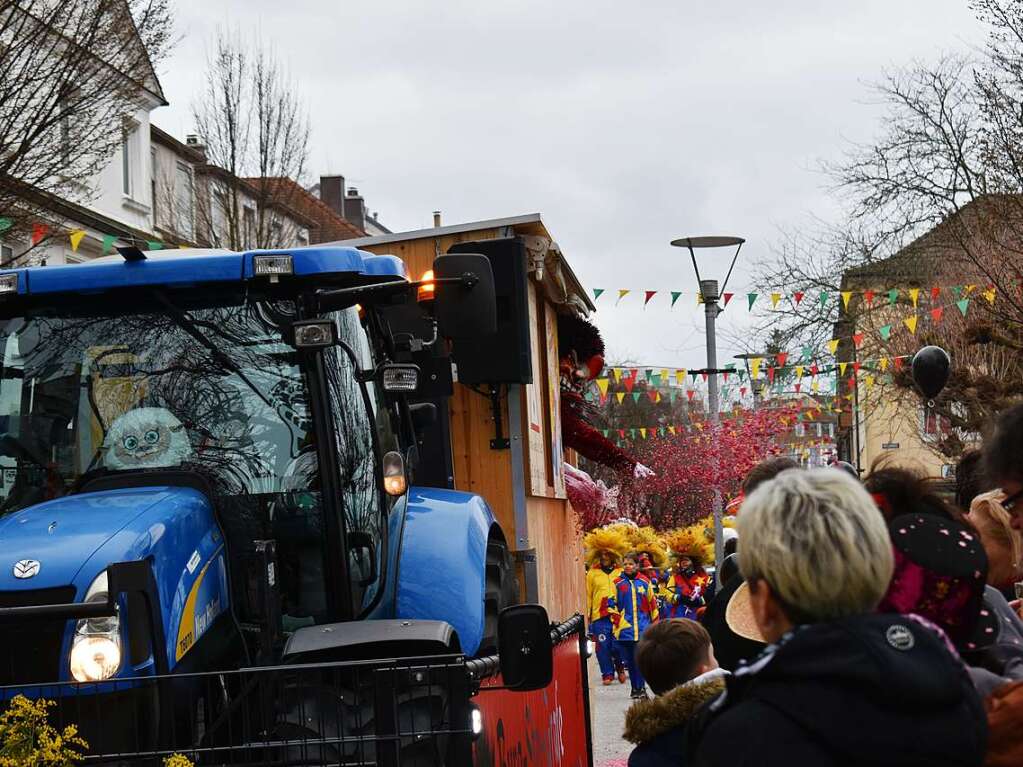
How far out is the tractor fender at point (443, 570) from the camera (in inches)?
235

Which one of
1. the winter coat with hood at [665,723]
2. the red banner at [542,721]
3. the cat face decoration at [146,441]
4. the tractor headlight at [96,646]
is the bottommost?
the red banner at [542,721]

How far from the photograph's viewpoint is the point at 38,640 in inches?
180

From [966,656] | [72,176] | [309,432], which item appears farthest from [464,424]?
[72,176]

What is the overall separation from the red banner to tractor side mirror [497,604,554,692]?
130 millimetres

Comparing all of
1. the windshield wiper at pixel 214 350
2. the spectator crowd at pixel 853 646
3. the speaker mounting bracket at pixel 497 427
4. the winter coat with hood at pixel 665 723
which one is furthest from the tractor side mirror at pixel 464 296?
the speaker mounting bracket at pixel 497 427

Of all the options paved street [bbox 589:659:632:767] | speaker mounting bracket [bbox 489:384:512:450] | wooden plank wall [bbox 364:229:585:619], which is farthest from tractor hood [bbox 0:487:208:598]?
paved street [bbox 589:659:632:767]

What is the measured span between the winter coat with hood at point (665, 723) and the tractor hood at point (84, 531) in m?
1.68

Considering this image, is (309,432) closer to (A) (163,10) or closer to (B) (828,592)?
(B) (828,592)

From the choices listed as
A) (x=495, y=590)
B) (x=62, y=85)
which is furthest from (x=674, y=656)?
A: (x=62, y=85)

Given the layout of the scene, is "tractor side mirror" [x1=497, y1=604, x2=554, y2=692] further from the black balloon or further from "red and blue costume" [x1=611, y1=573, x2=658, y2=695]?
"red and blue costume" [x1=611, y1=573, x2=658, y2=695]

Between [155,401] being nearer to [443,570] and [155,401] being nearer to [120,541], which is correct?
[120,541]

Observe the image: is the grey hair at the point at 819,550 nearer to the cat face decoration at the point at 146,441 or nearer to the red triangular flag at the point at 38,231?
the cat face decoration at the point at 146,441

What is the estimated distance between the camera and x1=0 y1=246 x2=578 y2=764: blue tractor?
4.46 meters

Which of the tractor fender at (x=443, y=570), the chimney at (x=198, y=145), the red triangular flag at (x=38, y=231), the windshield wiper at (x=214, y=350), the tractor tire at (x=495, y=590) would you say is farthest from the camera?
the chimney at (x=198, y=145)
